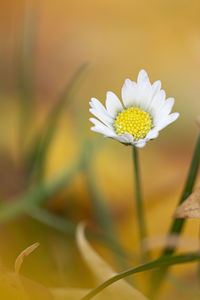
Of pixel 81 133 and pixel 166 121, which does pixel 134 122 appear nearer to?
pixel 166 121

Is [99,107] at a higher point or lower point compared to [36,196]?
higher

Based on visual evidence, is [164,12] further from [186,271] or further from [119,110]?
[119,110]

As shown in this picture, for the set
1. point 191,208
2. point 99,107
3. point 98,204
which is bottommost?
point 98,204

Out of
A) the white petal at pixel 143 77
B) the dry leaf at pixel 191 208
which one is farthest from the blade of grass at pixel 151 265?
the white petal at pixel 143 77

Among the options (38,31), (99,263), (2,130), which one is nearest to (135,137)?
(99,263)

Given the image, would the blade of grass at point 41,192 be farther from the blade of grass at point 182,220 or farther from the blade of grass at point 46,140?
the blade of grass at point 182,220

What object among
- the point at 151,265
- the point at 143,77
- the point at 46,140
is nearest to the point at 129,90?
the point at 143,77

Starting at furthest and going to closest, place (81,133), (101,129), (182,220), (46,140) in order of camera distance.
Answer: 1. (81,133)
2. (46,140)
3. (182,220)
4. (101,129)

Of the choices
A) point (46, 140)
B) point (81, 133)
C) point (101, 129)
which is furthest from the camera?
point (81, 133)
